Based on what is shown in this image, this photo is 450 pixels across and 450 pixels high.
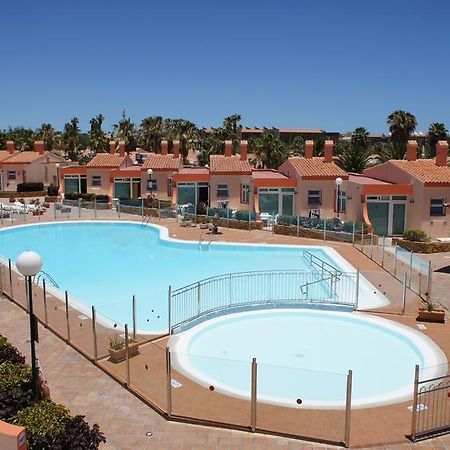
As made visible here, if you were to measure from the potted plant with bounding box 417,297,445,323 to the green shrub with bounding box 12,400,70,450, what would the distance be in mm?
10638

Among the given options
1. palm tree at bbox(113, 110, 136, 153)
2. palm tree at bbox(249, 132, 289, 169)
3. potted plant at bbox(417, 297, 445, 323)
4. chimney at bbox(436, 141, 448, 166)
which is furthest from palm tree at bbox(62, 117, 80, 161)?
potted plant at bbox(417, 297, 445, 323)

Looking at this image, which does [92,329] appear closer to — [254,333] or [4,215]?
[254,333]

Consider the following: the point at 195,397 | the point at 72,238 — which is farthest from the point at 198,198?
the point at 195,397

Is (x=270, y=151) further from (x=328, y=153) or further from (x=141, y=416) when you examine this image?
(x=141, y=416)

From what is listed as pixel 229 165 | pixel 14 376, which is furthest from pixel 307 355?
pixel 229 165

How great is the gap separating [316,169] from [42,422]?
2694 cm

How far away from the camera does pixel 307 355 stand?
13555mm

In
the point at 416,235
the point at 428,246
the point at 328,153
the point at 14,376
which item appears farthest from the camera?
the point at 328,153

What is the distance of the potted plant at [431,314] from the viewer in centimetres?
1493

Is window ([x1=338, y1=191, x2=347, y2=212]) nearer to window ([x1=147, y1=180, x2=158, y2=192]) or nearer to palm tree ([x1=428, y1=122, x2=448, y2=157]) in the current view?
window ([x1=147, y1=180, x2=158, y2=192])

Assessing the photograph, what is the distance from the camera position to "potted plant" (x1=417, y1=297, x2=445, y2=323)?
14930mm

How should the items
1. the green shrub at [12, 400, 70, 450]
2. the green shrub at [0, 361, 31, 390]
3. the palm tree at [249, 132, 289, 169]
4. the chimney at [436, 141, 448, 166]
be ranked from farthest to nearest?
the palm tree at [249, 132, 289, 169] < the chimney at [436, 141, 448, 166] < the green shrub at [0, 361, 31, 390] < the green shrub at [12, 400, 70, 450]

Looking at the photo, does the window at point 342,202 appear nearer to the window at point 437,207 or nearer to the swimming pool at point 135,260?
the window at point 437,207

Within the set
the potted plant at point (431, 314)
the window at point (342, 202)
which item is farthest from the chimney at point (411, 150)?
the potted plant at point (431, 314)
